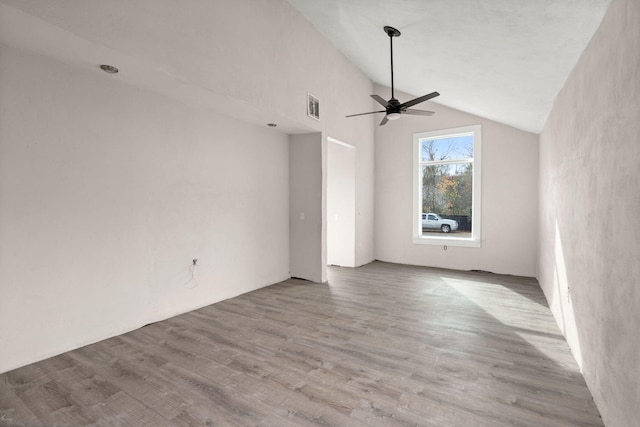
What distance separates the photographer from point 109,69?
309 cm

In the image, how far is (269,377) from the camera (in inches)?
102

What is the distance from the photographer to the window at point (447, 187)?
6.57 m

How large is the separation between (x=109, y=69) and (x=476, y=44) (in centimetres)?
373

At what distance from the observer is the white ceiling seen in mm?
2656

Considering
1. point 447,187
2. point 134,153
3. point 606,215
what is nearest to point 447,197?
point 447,187

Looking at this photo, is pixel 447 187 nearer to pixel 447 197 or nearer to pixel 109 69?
pixel 447 197

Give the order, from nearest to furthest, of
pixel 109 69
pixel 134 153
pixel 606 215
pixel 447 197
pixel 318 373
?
pixel 606 215 → pixel 318 373 → pixel 109 69 → pixel 134 153 → pixel 447 197

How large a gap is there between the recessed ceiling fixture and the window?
18.6ft

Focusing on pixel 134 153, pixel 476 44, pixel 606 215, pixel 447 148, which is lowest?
pixel 606 215

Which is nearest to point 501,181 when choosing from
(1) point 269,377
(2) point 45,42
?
(1) point 269,377

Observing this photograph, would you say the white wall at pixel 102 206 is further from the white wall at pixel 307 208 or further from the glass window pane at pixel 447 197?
the glass window pane at pixel 447 197

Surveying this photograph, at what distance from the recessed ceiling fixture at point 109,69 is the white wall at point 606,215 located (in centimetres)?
380

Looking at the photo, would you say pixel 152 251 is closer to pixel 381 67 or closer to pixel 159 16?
pixel 159 16

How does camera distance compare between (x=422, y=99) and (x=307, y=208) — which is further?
(x=307, y=208)
